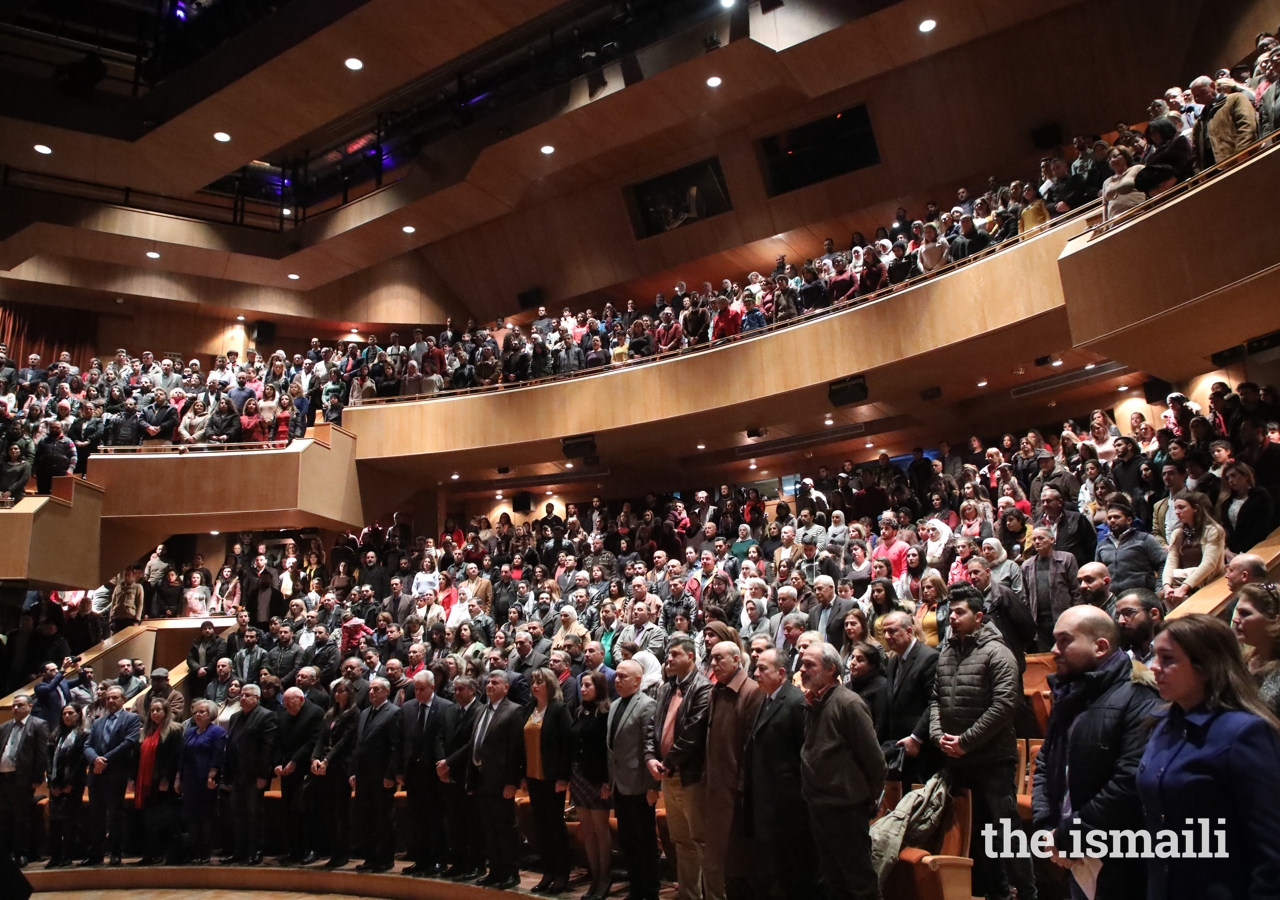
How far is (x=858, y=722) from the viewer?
121 inches

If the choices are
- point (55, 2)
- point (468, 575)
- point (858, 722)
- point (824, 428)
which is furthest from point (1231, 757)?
point (55, 2)

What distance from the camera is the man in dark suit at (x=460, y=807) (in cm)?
509

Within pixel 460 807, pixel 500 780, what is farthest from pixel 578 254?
pixel 500 780

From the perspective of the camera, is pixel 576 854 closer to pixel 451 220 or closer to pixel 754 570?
pixel 754 570

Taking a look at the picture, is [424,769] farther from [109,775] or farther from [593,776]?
[109,775]

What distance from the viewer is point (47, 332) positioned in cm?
1445

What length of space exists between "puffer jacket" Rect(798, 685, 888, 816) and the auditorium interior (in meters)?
4.29

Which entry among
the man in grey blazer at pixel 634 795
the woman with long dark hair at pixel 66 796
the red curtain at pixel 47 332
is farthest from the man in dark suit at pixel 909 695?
the red curtain at pixel 47 332

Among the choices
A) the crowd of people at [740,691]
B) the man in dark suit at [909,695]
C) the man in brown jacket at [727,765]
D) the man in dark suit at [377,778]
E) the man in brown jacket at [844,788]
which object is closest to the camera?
the crowd of people at [740,691]

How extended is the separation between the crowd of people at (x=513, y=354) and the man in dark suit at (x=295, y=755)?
578cm

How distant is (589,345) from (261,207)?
7385mm

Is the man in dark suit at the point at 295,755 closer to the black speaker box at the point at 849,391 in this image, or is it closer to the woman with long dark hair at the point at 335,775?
the woman with long dark hair at the point at 335,775

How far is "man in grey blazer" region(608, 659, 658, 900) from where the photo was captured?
13.7 ft

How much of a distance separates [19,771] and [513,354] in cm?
711
